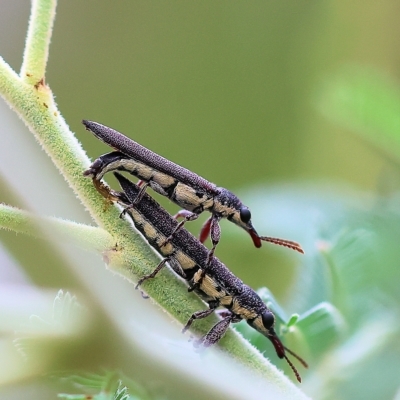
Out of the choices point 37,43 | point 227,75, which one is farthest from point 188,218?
point 227,75

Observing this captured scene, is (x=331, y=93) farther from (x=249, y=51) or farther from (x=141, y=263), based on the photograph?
(x=249, y=51)

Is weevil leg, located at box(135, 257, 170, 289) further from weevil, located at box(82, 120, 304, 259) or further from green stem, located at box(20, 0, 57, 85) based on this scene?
green stem, located at box(20, 0, 57, 85)

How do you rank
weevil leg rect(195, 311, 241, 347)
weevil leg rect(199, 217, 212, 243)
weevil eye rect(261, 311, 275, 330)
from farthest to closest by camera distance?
weevil leg rect(199, 217, 212, 243), weevil eye rect(261, 311, 275, 330), weevil leg rect(195, 311, 241, 347)

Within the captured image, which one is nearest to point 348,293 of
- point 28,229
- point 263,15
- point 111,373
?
point 111,373

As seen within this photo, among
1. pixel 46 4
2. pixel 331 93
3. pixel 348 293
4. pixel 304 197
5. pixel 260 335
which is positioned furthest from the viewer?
pixel 304 197

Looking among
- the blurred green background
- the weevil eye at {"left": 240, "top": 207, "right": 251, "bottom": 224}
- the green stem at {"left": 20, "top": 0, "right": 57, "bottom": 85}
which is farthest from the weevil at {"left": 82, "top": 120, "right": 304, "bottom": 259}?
the blurred green background

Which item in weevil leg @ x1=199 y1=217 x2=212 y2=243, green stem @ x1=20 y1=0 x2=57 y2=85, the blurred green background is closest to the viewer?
green stem @ x1=20 y1=0 x2=57 y2=85

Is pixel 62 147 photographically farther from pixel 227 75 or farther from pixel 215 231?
pixel 227 75
